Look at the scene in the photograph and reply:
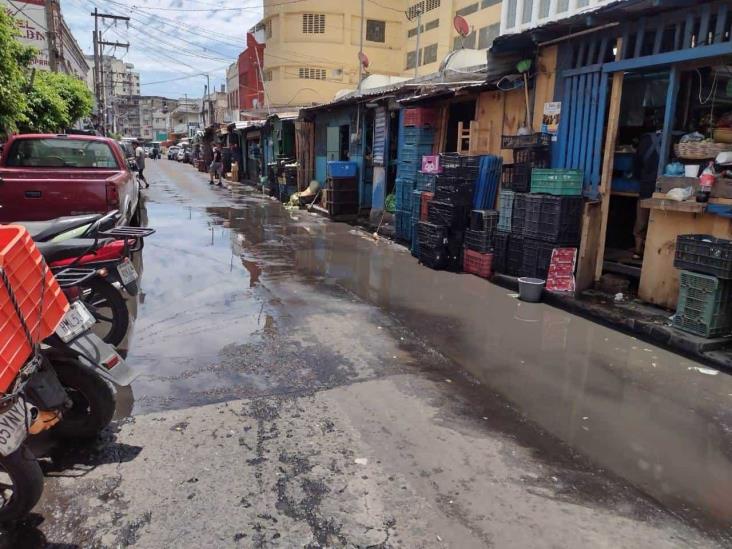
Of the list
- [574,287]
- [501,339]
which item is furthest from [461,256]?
[501,339]

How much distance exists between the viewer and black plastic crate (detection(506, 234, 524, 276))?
27.3 ft

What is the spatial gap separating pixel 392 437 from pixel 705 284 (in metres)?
3.89

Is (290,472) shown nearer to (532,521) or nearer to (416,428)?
(416,428)

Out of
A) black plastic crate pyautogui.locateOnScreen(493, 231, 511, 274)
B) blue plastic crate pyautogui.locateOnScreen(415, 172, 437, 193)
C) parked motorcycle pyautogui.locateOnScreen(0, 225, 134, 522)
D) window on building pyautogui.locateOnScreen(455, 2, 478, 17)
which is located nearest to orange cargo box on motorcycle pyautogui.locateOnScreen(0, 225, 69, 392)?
parked motorcycle pyautogui.locateOnScreen(0, 225, 134, 522)

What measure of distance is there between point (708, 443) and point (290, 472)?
3.00 meters

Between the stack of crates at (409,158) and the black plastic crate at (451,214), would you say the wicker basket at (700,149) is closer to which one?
the black plastic crate at (451,214)

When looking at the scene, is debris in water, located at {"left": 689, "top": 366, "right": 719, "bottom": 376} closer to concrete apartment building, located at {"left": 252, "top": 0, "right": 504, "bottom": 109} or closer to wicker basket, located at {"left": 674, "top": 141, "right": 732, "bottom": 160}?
wicker basket, located at {"left": 674, "top": 141, "right": 732, "bottom": 160}

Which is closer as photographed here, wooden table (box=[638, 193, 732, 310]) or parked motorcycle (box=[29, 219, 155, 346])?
parked motorcycle (box=[29, 219, 155, 346])

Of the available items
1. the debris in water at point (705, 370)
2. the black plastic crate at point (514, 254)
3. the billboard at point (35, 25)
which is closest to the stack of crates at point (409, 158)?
the black plastic crate at point (514, 254)

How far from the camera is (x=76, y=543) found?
106 inches

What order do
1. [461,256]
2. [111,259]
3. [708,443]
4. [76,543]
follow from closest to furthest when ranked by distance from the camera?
1. [76,543]
2. [708,443]
3. [111,259]
4. [461,256]

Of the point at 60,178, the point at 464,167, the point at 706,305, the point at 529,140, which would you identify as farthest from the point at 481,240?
the point at 60,178

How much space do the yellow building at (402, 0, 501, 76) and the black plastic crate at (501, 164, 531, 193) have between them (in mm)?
33662

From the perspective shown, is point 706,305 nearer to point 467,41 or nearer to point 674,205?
point 674,205
